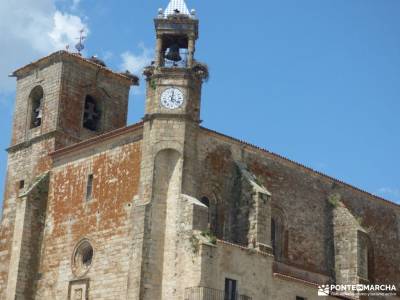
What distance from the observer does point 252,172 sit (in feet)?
120

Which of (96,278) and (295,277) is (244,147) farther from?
(96,278)

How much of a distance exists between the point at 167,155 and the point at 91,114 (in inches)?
395

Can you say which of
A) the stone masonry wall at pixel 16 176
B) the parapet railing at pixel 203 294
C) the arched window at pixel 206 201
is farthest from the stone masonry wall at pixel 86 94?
the parapet railing at pixel 203 294

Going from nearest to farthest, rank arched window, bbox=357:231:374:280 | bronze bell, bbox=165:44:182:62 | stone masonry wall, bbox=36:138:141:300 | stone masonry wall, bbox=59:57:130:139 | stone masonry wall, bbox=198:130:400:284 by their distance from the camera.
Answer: stone masonry wall, bbox=36:138:141:300 → stone masonry wall, bbox=198:130:400:284 → bronze bell, bbox=165:44:182:62 → arched window, bbox=357:231:374:280 → stone masonry wall, bbox=59:57:130:139

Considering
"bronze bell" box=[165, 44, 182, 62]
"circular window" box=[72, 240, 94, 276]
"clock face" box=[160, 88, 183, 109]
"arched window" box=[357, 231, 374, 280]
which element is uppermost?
"bronze bell" box=[165, 44, 182, 62]

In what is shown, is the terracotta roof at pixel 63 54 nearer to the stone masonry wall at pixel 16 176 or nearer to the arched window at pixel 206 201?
the stone masonry wall at pixel 16 176

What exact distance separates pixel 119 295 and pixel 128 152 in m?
5.78

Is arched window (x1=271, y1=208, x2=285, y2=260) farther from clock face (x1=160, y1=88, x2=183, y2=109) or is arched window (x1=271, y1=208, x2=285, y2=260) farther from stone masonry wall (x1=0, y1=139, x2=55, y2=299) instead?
stone masonry wall (x1=0, y1=139, x2=55, y2=299)

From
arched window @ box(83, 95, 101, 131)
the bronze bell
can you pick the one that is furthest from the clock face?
arched window @ box(83, 95, 101, 131)

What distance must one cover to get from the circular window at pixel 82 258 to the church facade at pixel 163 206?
0.18 ft

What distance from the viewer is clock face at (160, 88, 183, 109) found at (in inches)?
1332

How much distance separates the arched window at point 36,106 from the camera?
42.1 m

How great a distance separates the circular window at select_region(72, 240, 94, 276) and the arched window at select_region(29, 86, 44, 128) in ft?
28.4

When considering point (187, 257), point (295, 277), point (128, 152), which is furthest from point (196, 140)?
point (295, 277)
